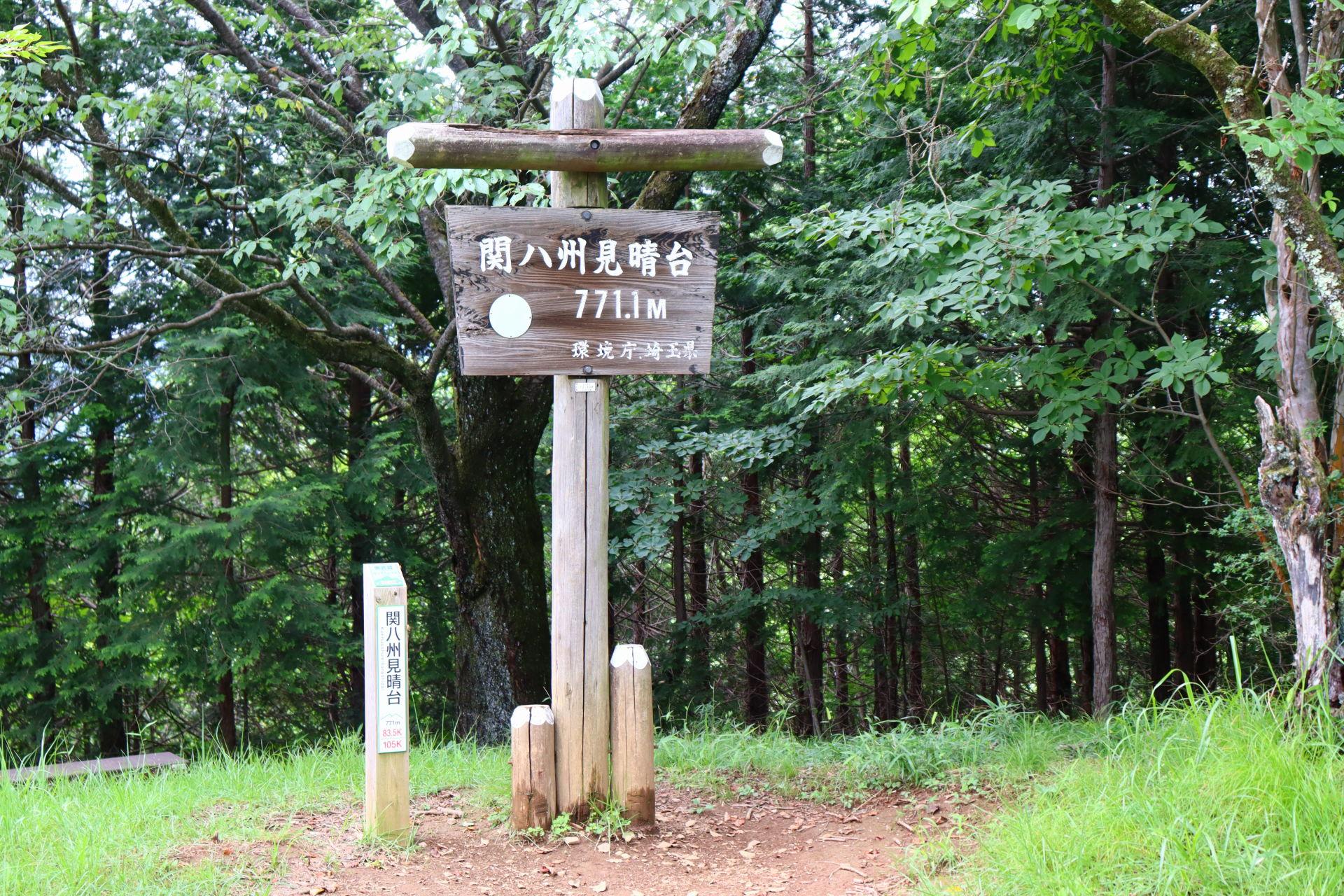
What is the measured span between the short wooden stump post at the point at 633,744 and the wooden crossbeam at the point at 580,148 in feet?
6.96

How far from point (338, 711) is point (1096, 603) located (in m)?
9.76

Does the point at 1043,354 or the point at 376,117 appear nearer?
the point at 1043,354

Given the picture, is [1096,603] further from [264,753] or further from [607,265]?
[264,753]

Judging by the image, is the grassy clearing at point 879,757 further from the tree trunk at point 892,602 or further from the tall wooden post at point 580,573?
the tree trunk at point 892,602

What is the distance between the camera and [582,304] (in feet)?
13.7

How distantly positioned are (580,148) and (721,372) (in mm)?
7443

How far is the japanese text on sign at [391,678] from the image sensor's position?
4.00 meters

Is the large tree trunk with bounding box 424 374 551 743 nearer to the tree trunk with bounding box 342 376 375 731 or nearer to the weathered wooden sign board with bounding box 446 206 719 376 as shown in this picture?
the weathered wooden sign board with bounding box 446 206 719 376

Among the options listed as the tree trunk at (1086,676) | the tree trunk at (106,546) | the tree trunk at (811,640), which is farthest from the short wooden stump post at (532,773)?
the tree trunk at (106,546)

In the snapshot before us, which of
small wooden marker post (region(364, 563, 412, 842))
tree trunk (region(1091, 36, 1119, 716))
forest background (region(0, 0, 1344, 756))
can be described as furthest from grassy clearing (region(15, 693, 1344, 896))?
tree trunk (region(1091, 36, 1119, 716))

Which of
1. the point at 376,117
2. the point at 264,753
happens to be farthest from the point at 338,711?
the point at 376,117

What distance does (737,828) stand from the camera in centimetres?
441

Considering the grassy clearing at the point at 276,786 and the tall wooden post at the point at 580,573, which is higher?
the tall wooden post at the point at 580,573

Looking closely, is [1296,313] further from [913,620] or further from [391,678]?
[913,620]
